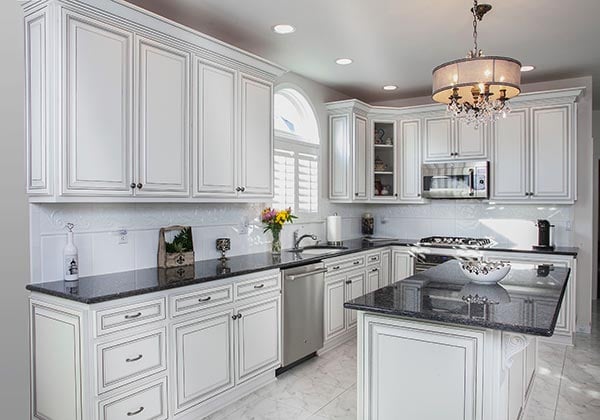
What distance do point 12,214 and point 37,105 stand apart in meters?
0.66

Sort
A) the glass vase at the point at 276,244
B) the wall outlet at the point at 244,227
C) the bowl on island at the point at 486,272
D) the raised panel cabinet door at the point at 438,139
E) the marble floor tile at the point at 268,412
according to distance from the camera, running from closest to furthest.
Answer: the bowl on island at the point at 486,272 → the marble floor tile at the point at 268,412 → the wall outlet at the point at 244,227 → the glass vase at the point at 276,244 → the raised panel cabinet door at the point at 438,139

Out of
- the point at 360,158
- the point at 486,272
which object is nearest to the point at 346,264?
the point at 360,158

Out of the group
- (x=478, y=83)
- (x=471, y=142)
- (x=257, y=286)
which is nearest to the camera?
(x=478, y=83)

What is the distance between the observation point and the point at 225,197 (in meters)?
3.46

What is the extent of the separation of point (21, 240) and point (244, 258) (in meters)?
1.74

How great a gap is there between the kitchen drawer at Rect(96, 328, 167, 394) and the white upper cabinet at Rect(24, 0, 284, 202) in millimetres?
847

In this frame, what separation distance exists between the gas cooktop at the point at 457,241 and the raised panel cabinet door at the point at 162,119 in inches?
132

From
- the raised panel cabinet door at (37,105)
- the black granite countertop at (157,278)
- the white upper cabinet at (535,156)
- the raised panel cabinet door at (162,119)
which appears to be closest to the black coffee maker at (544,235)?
the white upper cabinet at (535,156)

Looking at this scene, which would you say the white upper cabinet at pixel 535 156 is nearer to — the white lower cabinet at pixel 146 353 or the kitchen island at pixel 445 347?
the kitchen island at pixel 445 347

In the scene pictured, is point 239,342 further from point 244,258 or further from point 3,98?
point 3,98

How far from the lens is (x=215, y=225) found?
3.79m

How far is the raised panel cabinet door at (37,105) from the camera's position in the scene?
244 centimetres

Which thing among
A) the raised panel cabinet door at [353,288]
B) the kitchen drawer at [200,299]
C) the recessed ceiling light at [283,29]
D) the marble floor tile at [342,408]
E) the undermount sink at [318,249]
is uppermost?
the recessed ceiling light at [283,29]

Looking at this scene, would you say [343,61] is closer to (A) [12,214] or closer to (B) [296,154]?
(B) [296,154]
